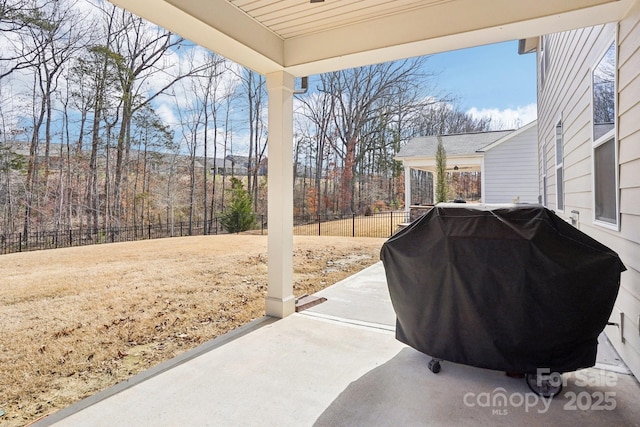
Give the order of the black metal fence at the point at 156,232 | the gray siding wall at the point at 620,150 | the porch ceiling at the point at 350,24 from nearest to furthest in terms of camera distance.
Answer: the gray siding wall at the point at 620,150 < the porch ceiling at the point at 350,24 < the black metal fence at the point at 156,232

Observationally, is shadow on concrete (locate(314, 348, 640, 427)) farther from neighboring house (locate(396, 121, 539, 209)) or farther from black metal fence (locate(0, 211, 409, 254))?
neighboring house (locate(396, 121, 539, 209))

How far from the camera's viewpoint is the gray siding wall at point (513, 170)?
10133 millimetres

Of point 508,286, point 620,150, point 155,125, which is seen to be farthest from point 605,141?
point 155,125

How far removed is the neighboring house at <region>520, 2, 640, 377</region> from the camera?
7.06 feet

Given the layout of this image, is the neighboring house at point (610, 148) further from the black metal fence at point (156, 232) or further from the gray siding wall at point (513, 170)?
the black metal fence at point (156, 232)

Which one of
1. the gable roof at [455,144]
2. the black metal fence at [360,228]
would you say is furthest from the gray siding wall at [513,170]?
the black metal fence at [360,228]

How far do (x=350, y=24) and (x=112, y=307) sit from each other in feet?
13.9

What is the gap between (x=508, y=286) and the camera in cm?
193

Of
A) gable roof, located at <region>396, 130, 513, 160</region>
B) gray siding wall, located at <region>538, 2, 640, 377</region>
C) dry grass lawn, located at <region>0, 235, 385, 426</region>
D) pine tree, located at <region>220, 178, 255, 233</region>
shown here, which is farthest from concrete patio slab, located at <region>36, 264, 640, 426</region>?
pine tree, located at <region>220, 178, 255, 233</region>

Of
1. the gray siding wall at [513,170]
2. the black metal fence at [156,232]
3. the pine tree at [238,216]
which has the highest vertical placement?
the gray siding wall at [513,170]

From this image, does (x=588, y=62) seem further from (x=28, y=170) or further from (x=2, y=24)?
(x=28, y=170)

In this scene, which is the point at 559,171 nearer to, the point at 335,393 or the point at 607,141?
the point at 607,141

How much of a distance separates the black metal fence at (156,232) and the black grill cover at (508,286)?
8.63 metres

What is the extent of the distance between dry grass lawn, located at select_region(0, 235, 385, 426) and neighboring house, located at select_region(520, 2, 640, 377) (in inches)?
126
